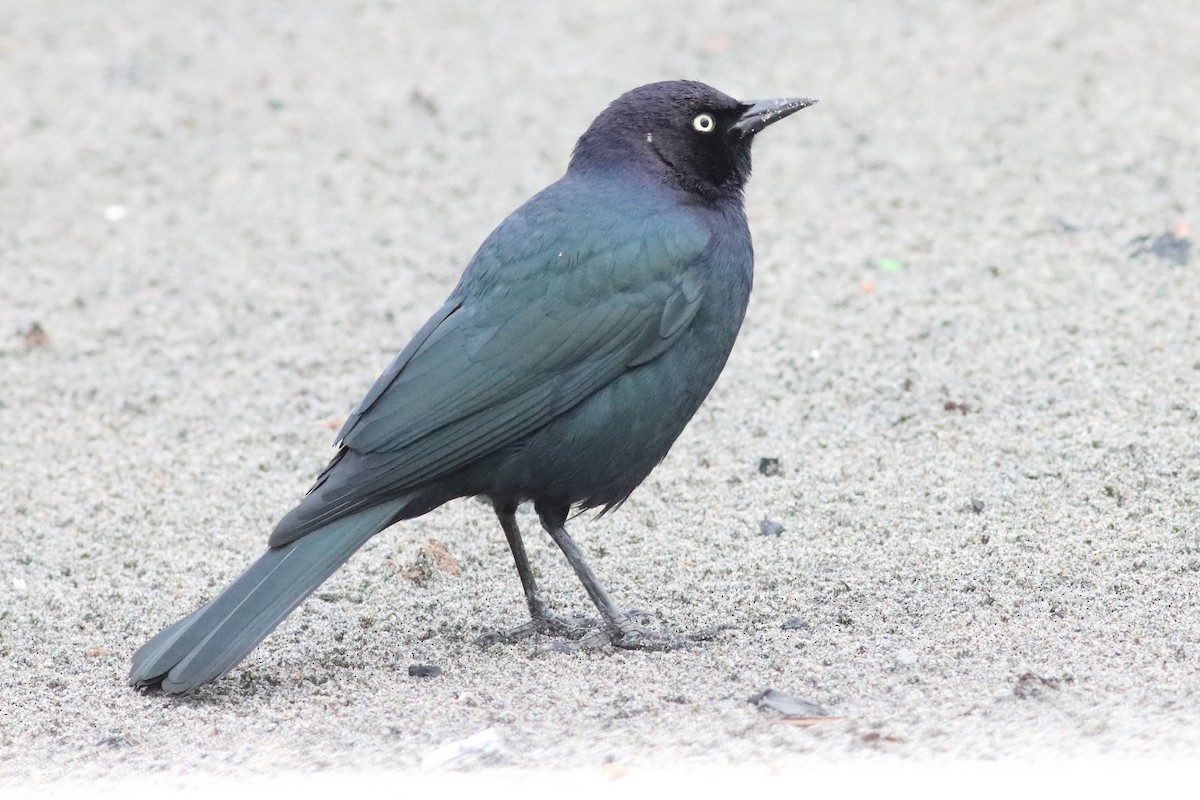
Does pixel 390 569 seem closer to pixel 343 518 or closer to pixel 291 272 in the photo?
pixel 343 518

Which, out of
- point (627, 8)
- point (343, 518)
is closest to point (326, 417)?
point (343, 518)

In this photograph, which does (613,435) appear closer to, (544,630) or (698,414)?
(544,630)

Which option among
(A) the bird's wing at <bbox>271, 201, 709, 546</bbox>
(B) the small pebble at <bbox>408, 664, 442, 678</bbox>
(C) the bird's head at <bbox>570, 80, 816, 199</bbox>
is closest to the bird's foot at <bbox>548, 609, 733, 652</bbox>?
(B) the small pebble at <bbox>408, 664, 442, 678</bbox>

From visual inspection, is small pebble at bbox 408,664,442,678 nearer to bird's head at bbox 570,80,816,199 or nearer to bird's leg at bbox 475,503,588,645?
bird's leg at bbox 475,503,588,645

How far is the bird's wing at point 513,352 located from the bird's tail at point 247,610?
5 centimetres

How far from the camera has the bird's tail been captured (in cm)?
379

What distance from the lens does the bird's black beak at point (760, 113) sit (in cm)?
453

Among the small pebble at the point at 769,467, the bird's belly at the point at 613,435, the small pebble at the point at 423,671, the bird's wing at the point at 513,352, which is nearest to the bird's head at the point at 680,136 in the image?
the bird's wing at the point at 513,352

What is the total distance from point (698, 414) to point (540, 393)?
1.56 meters

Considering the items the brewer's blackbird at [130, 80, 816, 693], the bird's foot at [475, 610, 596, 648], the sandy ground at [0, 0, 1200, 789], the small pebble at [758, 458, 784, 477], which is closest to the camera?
the sandy ground at [0, 0, 1200, 789]

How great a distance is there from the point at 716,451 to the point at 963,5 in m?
3.91

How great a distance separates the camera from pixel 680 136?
4.47 metres

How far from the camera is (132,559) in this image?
473cm

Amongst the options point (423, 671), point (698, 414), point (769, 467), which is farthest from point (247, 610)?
point (698, 414)
